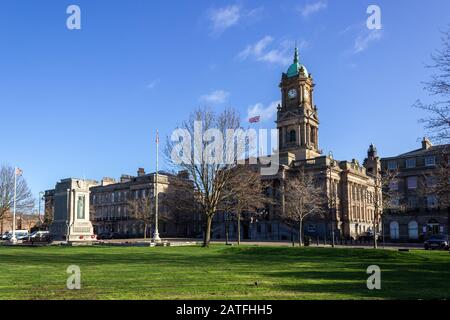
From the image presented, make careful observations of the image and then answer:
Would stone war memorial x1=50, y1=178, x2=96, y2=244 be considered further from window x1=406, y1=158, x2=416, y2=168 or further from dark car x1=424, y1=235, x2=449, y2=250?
window x1=406, y1=158, x2=416, y2=168

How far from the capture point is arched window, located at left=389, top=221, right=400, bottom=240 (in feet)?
236

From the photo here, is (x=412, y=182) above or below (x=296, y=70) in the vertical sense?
below

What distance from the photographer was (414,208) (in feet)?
233

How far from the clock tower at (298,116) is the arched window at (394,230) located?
29704 mm

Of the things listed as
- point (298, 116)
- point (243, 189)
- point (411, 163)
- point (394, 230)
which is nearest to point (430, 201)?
point (411, 163)

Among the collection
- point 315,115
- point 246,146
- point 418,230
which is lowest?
point 418,230

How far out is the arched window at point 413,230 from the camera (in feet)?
233

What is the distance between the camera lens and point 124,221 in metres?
113

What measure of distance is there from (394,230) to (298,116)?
37.0 metres

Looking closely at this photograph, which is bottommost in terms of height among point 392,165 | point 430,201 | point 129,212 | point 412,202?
point 129,212

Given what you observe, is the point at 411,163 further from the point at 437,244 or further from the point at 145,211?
the point at 145,211

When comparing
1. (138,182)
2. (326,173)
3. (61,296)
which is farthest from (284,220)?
(61,296)
